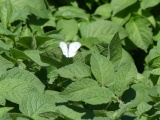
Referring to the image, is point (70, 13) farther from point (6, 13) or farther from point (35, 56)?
point (35, 56)

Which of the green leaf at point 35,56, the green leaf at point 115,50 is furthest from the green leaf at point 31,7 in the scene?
the green leaf at point 115,50

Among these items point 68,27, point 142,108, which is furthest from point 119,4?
point 142,108

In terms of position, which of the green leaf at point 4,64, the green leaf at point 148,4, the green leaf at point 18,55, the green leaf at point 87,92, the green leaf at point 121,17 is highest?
the green leaf at point 148,4

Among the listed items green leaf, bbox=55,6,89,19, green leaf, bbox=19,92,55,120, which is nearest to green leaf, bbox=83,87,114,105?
green leaf, bbox=19,92,55,120

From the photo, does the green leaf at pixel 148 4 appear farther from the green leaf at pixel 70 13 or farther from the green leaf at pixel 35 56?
the green leaf at pixel 35 56

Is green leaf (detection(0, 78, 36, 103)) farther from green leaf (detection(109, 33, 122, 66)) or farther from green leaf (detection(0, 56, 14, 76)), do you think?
green leaf (detection(109, 33, 122, 66))

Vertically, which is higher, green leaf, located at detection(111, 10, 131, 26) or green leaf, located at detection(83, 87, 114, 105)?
green leaf, located at detection(111, 10, 131, 26)

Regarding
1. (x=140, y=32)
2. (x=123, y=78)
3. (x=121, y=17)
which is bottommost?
(x=123, y=78)
